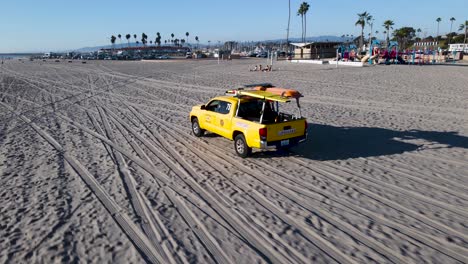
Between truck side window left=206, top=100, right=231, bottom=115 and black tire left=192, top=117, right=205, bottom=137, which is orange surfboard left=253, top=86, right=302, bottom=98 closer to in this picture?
truck side window left=206, top=100, right=231, bottom=115

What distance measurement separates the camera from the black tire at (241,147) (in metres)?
10.1

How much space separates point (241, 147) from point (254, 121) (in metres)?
0.85

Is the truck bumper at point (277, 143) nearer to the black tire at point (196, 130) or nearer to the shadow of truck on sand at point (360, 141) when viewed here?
the shadow of truck on sand at point (360, 141)

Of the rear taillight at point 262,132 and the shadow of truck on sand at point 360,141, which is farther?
the shadow of truck on sand at point 360,141

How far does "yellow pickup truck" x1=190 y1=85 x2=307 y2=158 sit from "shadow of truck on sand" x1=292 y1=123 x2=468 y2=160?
988 millimetres

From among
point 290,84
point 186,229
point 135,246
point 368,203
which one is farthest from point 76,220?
point 290,84

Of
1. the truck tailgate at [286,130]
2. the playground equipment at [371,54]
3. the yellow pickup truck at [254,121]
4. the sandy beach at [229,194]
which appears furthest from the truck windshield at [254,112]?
the playground equipment at [371,54]

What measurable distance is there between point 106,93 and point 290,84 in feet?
47.0

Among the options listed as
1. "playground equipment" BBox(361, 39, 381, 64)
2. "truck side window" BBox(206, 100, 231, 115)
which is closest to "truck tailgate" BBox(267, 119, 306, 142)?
"truck side window" BBox(206, 100, 231, 115)

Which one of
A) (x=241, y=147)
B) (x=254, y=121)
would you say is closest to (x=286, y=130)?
(x=254, y=121)

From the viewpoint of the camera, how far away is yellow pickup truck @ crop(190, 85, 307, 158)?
31.9 feet

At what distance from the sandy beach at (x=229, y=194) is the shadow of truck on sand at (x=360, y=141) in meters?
0.06

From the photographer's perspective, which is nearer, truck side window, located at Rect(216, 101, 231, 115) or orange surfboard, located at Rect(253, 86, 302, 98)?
orange surfboard, located at Rect(253, 86, 302, 98)

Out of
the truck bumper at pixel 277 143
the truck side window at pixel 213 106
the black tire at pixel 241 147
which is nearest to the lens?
the truck bumper at pixel 277 143
